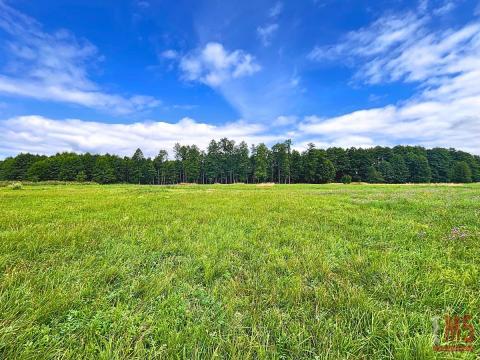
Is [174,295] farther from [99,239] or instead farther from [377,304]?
[99,239]

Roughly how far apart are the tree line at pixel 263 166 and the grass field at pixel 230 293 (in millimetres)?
81399

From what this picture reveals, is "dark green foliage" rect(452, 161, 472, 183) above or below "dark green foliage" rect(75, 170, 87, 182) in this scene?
above

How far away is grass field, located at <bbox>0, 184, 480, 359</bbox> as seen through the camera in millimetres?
2330

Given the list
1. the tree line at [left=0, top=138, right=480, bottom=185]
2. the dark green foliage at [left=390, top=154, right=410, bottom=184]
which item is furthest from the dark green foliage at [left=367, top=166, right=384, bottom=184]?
the dark green foliage at [left=390, top=154, right=410, bottom=184]

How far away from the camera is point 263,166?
8712 centimetres

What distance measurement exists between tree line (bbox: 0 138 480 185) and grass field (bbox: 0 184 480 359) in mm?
81399

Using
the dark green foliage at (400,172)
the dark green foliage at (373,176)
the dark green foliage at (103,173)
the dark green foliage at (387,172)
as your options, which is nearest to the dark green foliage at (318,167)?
the dark green foliage at (373,176)

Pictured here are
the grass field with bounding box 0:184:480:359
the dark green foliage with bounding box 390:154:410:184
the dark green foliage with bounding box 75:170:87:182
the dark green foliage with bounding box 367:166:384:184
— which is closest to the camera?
the grass field with bounding box 0:184:480:359

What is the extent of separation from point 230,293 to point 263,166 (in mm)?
84591

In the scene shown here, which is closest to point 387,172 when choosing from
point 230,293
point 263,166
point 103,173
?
point 263,166

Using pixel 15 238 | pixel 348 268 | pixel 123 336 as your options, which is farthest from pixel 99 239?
pixel 348 268

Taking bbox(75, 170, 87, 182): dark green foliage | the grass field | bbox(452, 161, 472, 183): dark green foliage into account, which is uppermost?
bbox(452, 161, 472, 183): dark green foliage

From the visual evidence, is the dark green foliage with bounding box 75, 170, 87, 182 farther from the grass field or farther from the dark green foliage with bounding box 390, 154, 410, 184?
the dark green foliage with bounding box 390, 154, 410, 184

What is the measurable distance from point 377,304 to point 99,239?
6.32 meters
